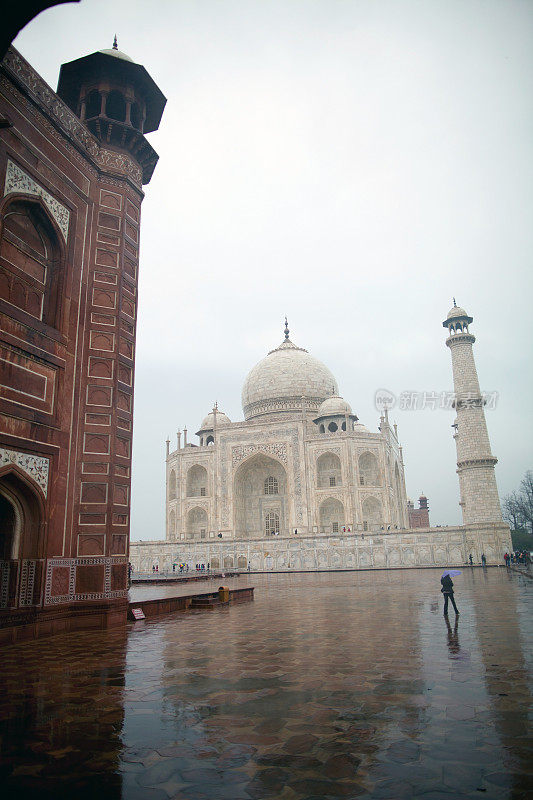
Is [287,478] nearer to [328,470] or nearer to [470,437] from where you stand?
[328,470]

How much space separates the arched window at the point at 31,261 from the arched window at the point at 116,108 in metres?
4.21

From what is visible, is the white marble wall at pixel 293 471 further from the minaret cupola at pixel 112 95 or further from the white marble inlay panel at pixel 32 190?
the white marble inlay panel at pixel 32 190

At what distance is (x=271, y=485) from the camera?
38938 mm

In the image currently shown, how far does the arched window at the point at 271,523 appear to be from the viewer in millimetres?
37875

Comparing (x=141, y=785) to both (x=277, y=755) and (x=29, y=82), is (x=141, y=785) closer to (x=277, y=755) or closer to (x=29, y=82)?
(x=277, y=755)

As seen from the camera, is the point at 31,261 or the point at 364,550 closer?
the point at 31,261

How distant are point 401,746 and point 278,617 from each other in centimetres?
709

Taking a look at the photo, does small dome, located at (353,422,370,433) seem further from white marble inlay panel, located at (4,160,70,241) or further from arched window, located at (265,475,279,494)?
white marble inlay panel, located at (4,160,70,241)

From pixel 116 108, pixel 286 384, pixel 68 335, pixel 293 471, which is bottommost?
pixel 68 335

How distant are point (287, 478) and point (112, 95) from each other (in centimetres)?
2759

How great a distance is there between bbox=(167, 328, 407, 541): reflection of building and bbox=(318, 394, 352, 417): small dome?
0.24 feet

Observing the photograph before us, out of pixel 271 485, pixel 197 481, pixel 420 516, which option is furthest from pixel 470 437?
pixel 420 516

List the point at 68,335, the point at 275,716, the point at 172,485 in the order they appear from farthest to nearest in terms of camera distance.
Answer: the point at 172,485
the point at 68,335
the point at 275,716

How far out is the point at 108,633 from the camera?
30.1 ft
